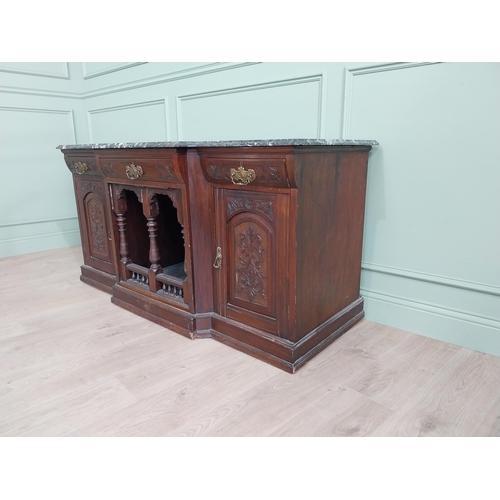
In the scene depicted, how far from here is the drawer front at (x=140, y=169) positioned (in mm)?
1580

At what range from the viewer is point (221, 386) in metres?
1.36

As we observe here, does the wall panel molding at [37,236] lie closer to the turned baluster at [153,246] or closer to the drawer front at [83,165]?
the drawer front at [83,165]

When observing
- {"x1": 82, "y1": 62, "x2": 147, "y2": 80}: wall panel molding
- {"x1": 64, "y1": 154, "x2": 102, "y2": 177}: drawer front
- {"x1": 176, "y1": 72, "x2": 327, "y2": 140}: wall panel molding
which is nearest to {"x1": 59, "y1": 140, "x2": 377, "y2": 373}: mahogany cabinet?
{"x1": 64, "y1": 154, "x2": 102, "y2": 177}: drawer front

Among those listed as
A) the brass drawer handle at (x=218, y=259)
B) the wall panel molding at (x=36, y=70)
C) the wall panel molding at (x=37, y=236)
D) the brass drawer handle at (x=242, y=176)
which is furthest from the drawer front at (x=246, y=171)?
the wall panel molding at (x=36, y=70)

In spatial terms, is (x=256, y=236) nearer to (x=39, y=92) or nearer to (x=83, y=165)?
(x=83, y=165)

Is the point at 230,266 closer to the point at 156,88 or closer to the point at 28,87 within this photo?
the point at 156,88

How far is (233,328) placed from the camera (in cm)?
162

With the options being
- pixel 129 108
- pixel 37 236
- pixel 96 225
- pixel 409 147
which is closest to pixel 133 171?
pixel 96 225

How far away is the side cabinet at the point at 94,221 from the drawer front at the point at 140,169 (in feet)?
0.51

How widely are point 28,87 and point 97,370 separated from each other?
2.64 metres

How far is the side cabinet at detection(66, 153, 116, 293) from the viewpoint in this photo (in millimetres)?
2111

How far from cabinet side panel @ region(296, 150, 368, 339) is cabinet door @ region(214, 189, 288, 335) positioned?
0.08 meters

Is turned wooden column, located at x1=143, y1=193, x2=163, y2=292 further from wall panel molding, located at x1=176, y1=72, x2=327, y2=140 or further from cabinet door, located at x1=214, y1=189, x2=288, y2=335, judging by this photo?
wall panel molding, located at x1=176, y1=72, x2=327, y2=140

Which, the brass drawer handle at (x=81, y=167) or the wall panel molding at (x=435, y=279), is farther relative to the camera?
the brass drawer handle at (x=81, y=167)
